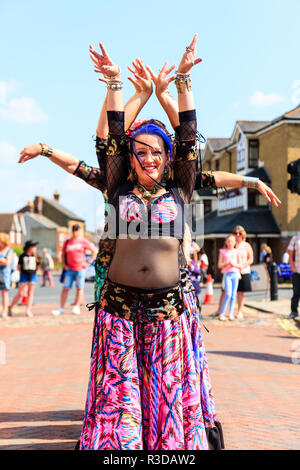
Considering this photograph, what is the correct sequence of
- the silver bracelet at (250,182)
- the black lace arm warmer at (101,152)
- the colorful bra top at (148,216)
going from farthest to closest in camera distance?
the black lace arm warmer at (101,152) < the silver bracelet at (250,182) < the colorful bra top at (148,216)

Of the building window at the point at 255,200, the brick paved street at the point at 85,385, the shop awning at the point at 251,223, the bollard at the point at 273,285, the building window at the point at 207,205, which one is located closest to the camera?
the brick paved street at the point at 85,385

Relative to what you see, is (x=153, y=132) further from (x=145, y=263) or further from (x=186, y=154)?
(x=145, y=263)

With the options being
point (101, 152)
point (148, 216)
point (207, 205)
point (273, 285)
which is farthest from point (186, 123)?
point (207, 205)

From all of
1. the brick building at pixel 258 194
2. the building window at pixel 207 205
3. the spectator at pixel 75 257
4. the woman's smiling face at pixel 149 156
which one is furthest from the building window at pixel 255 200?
the woman's smiling face at pixel 149 156

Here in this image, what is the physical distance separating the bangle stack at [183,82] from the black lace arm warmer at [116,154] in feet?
1.19

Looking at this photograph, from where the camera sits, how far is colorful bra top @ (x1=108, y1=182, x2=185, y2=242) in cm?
306

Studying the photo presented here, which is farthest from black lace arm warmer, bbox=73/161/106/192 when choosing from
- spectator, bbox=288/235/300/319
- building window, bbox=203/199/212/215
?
building window, bbox=203/199/212/215

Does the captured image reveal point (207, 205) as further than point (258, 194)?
Yes

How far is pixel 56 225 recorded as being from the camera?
90.1 metres

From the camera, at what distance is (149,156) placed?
3059 mm

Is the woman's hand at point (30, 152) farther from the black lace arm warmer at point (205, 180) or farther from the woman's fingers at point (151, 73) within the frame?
Answer: the black lace arm warmer at point (205, 180)

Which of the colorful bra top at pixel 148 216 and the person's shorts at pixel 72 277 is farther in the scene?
the person's shorts at pixel 72 277

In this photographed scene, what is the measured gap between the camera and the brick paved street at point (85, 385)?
3.96 meters

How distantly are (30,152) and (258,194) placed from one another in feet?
110
